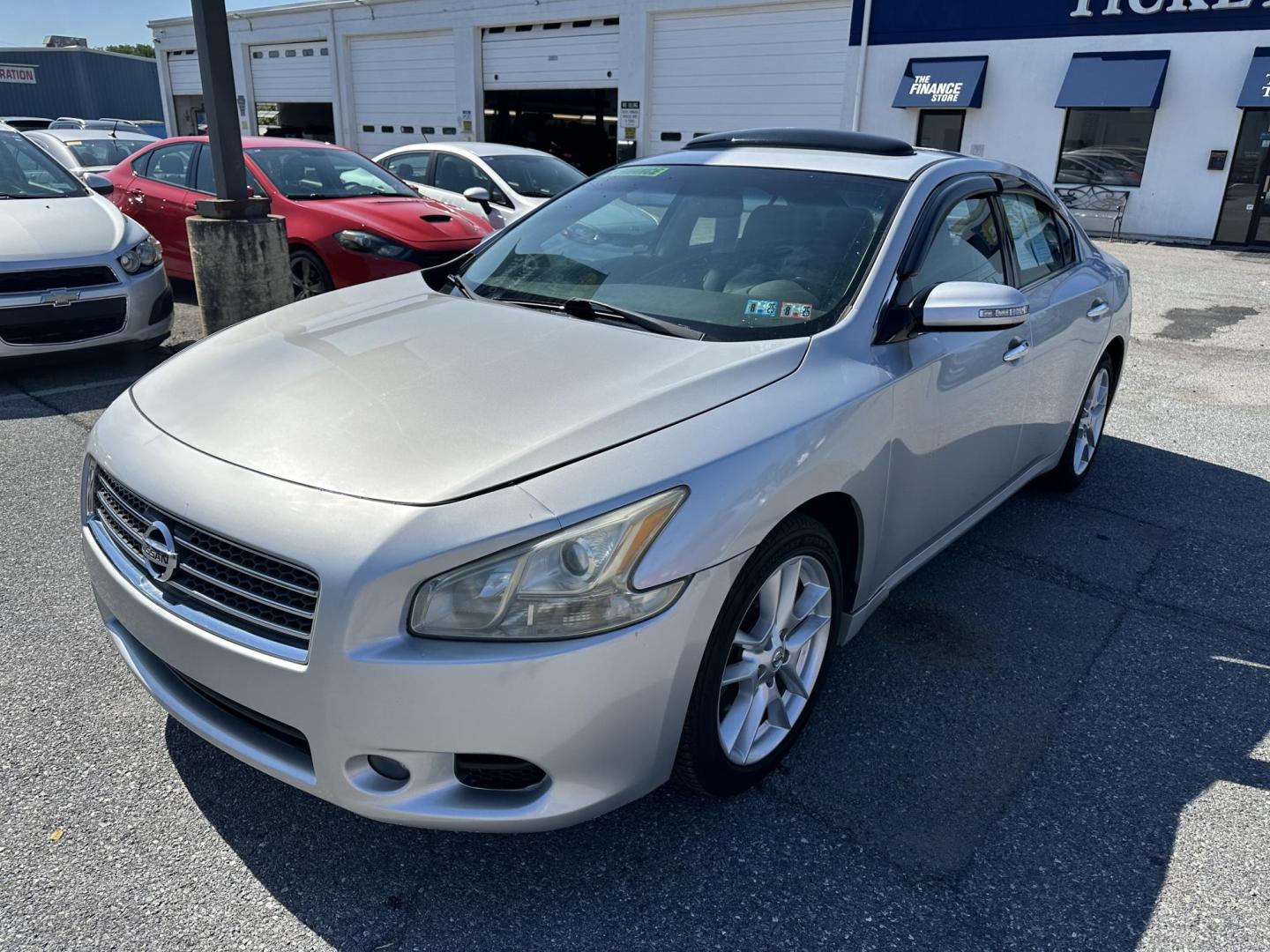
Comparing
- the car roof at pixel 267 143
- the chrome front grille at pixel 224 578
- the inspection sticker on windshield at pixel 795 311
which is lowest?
the chrome front grille at pixel 224 578

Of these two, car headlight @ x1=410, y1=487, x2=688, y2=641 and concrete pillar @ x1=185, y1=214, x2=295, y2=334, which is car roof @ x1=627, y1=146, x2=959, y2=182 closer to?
car headlight @ x1=410, y1=487, x2=688, y2=641

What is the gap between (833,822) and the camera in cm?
240

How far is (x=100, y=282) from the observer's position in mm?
5930

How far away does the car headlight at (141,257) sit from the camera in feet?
19.9

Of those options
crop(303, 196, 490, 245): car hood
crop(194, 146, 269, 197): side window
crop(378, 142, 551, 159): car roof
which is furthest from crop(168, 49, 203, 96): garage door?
crop(303, 196, 490, 245): car hood

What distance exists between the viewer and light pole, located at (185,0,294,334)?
6184 millimetres

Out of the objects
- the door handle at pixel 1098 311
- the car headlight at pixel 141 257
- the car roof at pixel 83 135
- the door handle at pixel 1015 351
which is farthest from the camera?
the car roof at pixel 83 135

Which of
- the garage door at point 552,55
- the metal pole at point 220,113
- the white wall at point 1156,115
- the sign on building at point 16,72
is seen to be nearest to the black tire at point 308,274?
the metal pole at point 220,113

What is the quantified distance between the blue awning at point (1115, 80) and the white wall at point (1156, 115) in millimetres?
175

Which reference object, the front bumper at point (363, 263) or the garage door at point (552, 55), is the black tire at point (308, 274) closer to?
the front bumper at point (363, 263)

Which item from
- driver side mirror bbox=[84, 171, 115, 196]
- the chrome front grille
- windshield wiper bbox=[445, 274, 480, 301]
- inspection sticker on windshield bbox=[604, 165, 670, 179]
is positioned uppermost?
inspection sticker on windshield bbox=[604, 165, 670, 179]

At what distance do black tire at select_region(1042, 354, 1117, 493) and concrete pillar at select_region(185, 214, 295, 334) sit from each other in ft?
16.6

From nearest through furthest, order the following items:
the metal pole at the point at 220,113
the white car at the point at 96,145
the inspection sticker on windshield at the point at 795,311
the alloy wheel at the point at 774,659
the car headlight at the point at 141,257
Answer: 1. the alloy wheel at the point at 774,659
2. the inspection sticker on windshield at the point at 795,311
3. the car headlight at the point at 141,257
4. the metal pole at the point at 220,113
5. the white car at the point at 96,145

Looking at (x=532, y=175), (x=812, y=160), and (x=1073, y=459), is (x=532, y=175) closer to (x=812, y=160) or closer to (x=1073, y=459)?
(x=1073, y=459)
